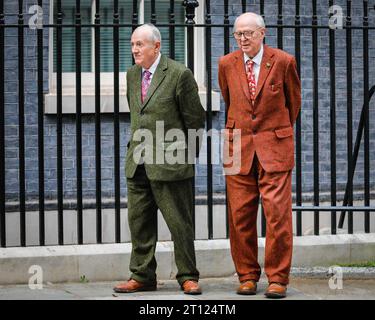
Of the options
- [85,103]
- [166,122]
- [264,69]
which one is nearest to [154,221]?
[166,122]

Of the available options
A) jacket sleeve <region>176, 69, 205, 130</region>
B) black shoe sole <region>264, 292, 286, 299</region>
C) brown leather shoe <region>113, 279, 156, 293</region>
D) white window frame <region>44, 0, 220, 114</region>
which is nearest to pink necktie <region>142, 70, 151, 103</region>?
jacket sleeve <region>176, 69, 205, 130</region>

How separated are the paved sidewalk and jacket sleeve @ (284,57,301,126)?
130cm

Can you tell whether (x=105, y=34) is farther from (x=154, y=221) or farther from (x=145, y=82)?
(x=154, y=221)

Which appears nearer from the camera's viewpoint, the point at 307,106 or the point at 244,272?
the point at 244,272

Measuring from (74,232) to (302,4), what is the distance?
323 cm

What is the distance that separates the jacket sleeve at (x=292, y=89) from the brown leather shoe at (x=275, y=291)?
115 cm

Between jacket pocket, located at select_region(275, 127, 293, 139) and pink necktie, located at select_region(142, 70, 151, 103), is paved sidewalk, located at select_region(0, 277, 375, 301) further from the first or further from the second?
pink necktie, located at select_region(142, 70, 151, 103)

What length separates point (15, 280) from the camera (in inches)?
342

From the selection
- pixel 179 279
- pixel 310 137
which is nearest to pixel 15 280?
pixel 179 279

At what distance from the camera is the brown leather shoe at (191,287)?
26.7 ft

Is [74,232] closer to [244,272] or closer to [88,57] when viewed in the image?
[88,57]

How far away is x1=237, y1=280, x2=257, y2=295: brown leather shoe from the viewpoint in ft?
26.9
